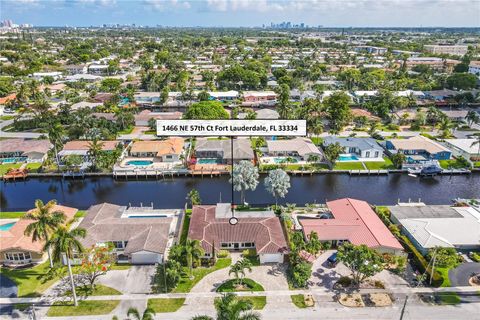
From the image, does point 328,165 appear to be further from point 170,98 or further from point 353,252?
point 170,98

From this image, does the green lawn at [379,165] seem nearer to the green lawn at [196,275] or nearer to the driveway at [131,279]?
the green lawn at [196,275]

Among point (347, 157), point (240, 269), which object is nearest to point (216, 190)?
point (240, 269)

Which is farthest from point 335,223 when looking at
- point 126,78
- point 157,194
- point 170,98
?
point 126,78

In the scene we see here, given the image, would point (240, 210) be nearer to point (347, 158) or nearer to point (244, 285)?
point (244, 285)

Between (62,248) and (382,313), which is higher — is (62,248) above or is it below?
above

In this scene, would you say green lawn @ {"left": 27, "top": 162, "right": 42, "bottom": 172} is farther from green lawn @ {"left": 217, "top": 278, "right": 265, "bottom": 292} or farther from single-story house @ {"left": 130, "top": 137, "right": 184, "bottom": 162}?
green lawn @ {"left": 217, "top": 278, "right": 265, "bottom": 292}

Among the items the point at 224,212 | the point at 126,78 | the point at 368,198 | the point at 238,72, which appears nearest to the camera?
the point at 224,212

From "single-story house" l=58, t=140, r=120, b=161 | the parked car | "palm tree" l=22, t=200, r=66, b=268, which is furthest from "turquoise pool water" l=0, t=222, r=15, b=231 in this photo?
the parked car
